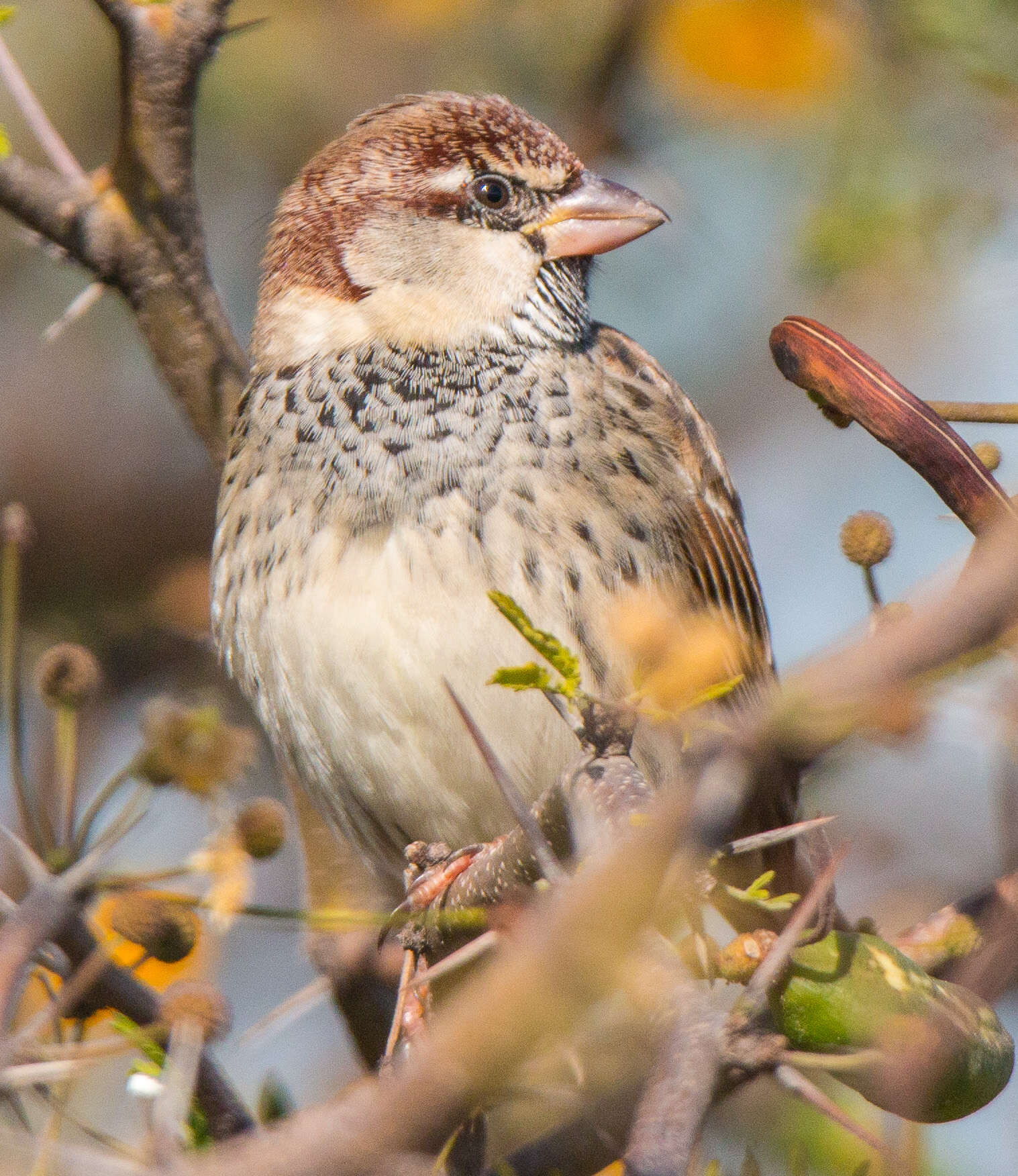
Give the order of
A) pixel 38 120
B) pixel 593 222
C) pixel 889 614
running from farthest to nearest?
pixel 593 222 → pixel 38 120 → pixel 889 614

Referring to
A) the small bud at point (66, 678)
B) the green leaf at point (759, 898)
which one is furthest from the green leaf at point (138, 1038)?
the green leaf at point (759, 898)

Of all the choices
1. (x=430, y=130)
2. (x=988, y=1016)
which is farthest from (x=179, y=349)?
(x=988, y=1016)

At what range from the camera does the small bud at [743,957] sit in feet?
5.13

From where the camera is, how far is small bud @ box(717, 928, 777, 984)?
5.13 feet

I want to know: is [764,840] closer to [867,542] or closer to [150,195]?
[867,542]

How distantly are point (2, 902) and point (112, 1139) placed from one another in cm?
33

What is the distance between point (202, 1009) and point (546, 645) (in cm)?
53

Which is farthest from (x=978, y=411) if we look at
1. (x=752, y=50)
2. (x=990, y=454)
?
(x=752, y=50)

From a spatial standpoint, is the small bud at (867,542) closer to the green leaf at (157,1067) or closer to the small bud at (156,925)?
the small bud at (156,925)

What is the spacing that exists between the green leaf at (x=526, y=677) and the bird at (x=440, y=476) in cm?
107

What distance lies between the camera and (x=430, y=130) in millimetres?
3129

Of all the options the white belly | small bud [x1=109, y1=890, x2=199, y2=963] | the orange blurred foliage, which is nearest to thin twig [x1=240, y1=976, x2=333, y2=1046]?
the white belly

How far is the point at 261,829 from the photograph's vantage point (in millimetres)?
1739

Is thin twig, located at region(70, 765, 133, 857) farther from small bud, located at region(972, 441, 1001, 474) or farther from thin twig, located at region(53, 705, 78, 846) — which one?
small bud, located at region(972, 441, 1001, 474)
